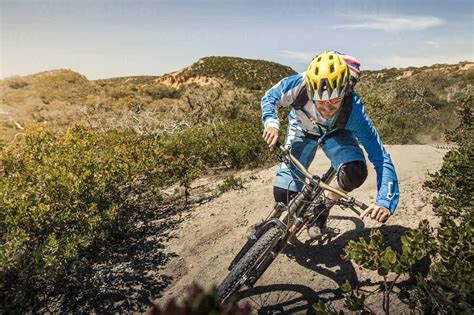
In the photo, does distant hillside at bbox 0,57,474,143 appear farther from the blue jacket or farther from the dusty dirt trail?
the blue jacket

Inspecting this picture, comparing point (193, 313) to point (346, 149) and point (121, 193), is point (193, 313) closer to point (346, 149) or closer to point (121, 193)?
point (346, 149)

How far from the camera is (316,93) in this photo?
306 cm

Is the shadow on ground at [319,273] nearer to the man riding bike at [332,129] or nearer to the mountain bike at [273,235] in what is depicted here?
the man riding bike at [332,129]

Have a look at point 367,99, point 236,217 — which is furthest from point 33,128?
point 367,99

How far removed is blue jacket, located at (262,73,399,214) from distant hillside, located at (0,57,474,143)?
5.28 meters

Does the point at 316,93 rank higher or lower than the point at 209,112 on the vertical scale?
higher

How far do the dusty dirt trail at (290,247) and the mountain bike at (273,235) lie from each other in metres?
0.71

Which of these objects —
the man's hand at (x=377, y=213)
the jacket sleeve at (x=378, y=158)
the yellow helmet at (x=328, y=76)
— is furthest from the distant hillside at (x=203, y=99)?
the man's hand at (x=377, y=213)

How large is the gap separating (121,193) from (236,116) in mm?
11412

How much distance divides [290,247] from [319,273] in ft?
2.11

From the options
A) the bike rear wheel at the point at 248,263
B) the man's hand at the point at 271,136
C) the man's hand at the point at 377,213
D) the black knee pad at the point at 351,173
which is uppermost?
the man's hand at the point at 271,136

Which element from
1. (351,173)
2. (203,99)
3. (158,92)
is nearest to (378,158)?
(351,173)

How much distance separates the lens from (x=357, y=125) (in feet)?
10.4

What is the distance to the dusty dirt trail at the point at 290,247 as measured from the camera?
11.8ft
